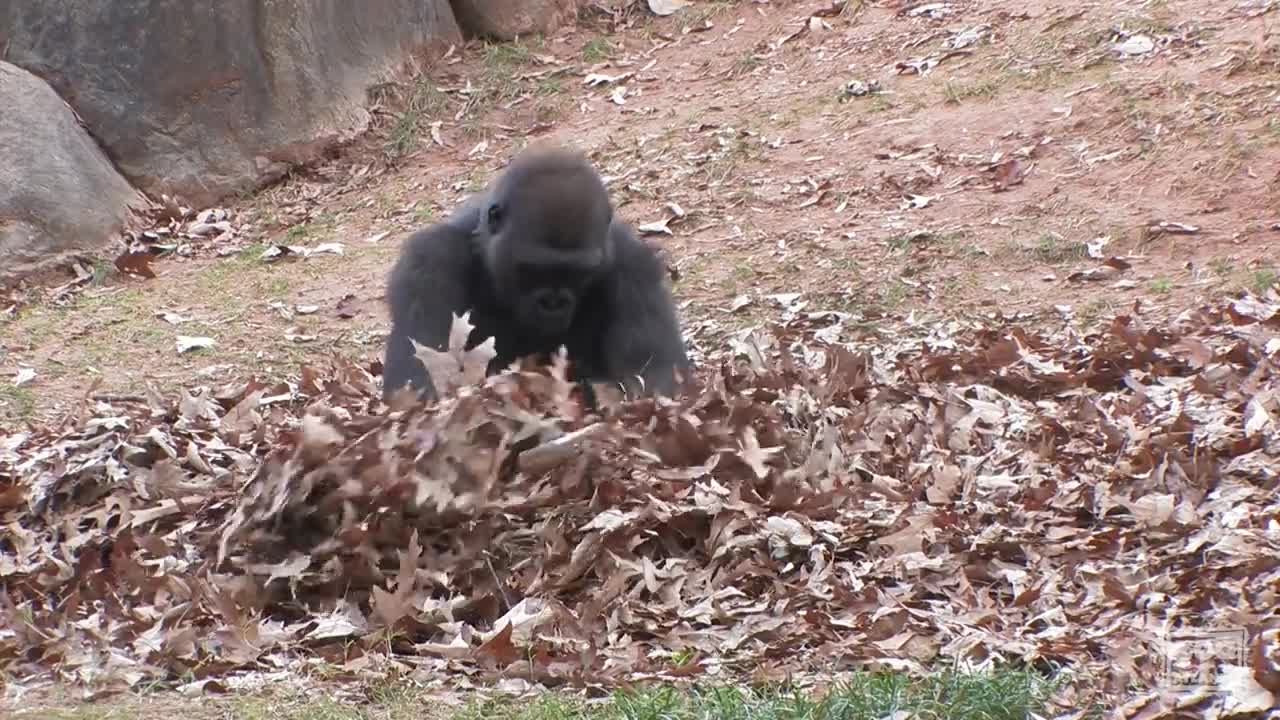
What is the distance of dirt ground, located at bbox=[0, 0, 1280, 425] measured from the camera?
9.38 m

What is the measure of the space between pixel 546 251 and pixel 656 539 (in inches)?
66.1

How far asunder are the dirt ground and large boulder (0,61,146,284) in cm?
36

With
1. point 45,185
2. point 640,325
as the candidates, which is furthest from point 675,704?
point 45,185

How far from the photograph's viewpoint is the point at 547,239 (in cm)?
649

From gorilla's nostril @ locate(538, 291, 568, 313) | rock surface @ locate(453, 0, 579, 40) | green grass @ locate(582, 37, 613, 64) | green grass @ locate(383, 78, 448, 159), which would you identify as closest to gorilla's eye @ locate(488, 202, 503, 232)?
gorilla's nostril @ locate(538, 291, 568, 313)

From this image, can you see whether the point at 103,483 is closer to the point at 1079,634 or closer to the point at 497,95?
the point at 1079,634

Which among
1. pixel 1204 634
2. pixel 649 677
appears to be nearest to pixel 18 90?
pixel 649 677

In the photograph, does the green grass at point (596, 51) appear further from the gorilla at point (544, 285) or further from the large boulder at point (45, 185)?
the gorilla at point (544, 285)

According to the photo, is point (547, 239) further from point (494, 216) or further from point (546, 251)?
point (494, 216)

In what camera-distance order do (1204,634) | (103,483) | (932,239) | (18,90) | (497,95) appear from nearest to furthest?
(1204,634)
(103,483)
(932,239)
(18,90)
(497,95)

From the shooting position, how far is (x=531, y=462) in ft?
17.6

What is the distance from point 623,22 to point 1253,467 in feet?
32.3

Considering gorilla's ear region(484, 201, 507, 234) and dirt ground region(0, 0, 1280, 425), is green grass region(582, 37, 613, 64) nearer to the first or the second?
dirt ground region(0, 0, 1280, 425)

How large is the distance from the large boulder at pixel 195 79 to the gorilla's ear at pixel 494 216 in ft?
20.5
